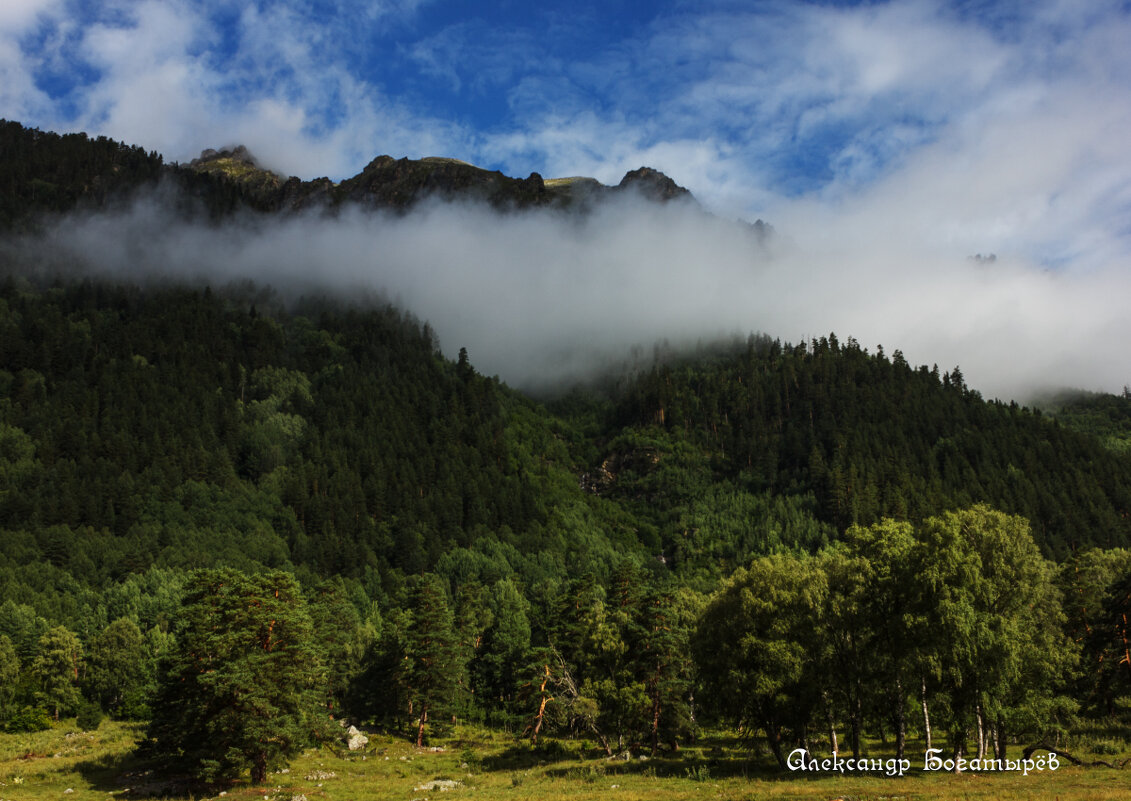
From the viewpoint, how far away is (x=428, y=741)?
82812mm

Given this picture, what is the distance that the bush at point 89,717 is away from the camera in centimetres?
9088

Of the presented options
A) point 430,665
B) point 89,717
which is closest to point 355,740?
point 430,665

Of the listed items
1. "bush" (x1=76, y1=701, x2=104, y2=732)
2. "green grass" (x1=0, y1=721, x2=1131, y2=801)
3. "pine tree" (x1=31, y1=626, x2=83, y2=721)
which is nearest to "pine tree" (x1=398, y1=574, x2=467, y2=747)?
"green grass" (x1=0, y1=721, x2=1131, y2=801)

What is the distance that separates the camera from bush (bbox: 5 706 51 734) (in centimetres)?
8756

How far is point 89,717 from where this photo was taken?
91875mm

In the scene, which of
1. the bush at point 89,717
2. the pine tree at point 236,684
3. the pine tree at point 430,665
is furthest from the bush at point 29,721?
the pine tree at point 430,665

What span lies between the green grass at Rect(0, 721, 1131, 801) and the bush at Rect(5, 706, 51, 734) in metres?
4.29

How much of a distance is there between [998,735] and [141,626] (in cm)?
11626

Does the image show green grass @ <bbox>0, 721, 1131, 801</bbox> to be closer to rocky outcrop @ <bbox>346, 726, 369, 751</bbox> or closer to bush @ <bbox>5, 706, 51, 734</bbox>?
rocky outcrop @ <bbox>346, 726, 369, 751</bbox>

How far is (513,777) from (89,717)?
67.1m

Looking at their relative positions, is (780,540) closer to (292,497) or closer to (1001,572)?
(292,497)

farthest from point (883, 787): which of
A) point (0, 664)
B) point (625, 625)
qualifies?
point (0, 664)

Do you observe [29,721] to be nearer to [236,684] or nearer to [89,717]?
[89,717]

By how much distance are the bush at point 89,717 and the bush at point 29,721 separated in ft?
10.7
